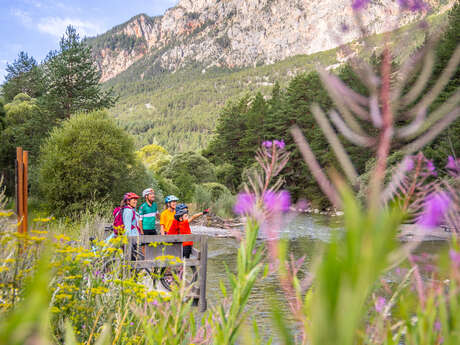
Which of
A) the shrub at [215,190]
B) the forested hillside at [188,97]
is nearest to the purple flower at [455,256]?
the shrub at [215,190]

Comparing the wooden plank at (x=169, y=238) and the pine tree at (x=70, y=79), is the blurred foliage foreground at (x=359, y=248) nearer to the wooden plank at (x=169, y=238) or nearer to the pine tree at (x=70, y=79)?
the wooden plank at (x=169, y=238)

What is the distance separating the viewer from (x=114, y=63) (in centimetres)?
18888

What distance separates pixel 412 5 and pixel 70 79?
2512cm

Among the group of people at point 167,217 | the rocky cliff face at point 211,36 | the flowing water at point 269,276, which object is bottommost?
the flowing water at point 269,276

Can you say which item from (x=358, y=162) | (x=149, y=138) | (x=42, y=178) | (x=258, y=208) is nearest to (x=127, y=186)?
(x=42, y=178)

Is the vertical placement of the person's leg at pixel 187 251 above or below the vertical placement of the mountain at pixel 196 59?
below

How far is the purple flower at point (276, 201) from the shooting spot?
0.80 metres

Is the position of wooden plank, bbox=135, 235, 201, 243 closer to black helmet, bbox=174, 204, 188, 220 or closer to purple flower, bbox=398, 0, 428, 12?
black helmet, bbox=174, 204, 188, 220

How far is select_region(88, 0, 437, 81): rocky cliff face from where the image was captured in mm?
132625

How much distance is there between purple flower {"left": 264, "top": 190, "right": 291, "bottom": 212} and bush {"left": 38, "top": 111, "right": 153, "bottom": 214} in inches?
551

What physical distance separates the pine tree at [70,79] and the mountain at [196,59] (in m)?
54.9

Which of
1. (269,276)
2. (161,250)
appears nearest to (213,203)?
(269,276)

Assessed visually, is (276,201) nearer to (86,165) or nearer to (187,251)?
(187,251)

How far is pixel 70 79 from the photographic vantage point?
76.9 ft
